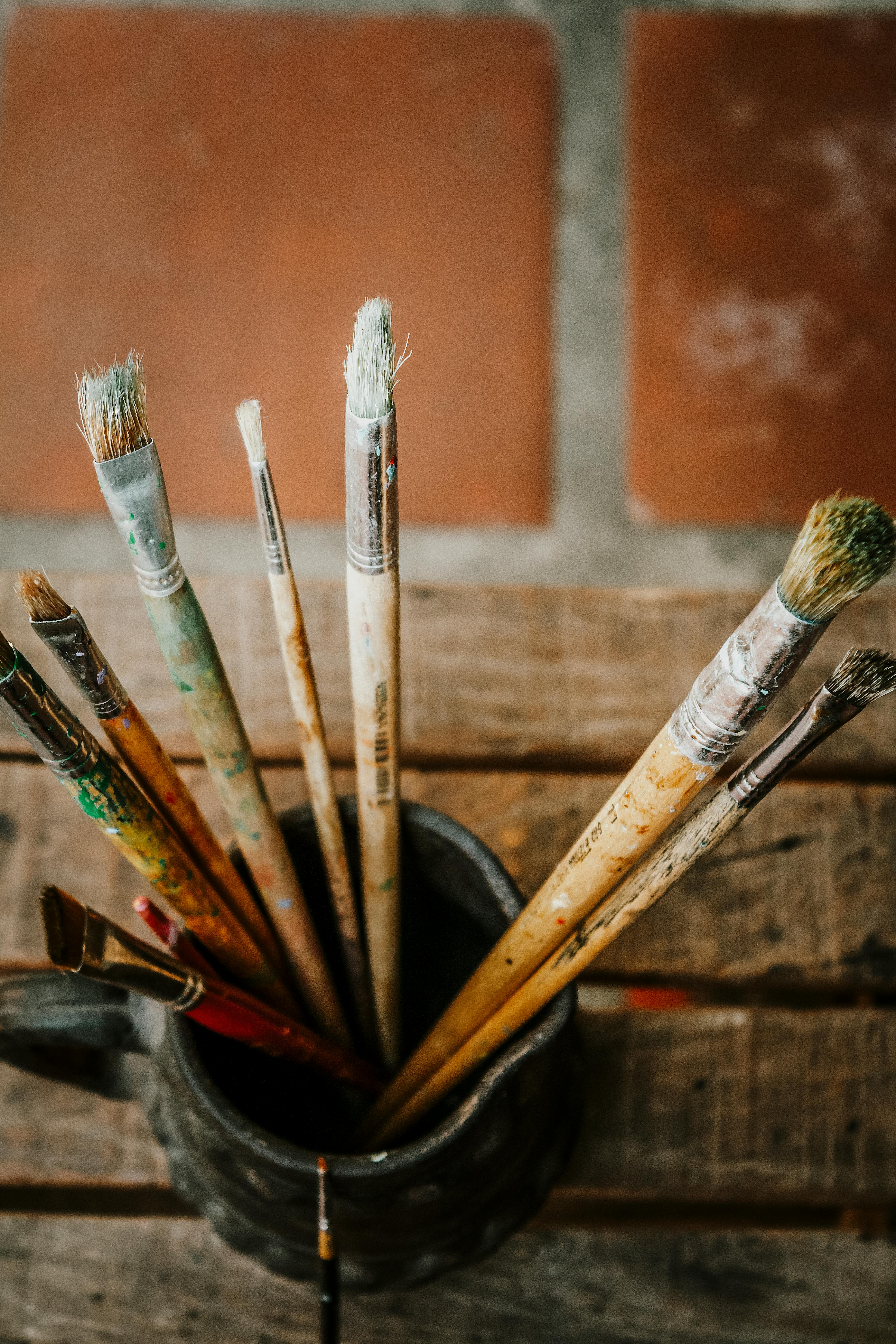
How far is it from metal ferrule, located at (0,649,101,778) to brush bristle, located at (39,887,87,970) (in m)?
0.03

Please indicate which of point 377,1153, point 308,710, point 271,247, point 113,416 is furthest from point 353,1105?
point 271,247

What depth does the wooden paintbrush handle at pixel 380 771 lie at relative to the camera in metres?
0.29

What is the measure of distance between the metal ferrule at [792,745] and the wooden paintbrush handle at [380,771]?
10 centimetres

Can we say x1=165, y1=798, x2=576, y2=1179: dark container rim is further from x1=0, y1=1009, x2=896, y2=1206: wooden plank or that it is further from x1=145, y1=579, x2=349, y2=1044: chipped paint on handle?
x1=0, y1=1009, x2=896, y2=1206: wooden plank

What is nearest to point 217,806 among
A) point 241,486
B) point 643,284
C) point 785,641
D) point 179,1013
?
point 179,1013

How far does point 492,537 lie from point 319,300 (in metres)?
0.27

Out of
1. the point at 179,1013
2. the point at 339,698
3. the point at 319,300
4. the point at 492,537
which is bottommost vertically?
the point at 179,1013

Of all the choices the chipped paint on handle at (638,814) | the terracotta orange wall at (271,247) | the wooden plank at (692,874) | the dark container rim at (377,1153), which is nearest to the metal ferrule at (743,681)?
the chipped paint on handle at (638,814)

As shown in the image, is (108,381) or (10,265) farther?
(10,265)

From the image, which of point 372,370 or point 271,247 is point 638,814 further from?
point 271,247

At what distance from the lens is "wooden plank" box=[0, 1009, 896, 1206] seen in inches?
18.5

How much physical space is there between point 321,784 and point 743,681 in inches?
6.0

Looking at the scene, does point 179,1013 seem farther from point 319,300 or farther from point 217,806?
point 319,300

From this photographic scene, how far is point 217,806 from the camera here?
1.67ft
